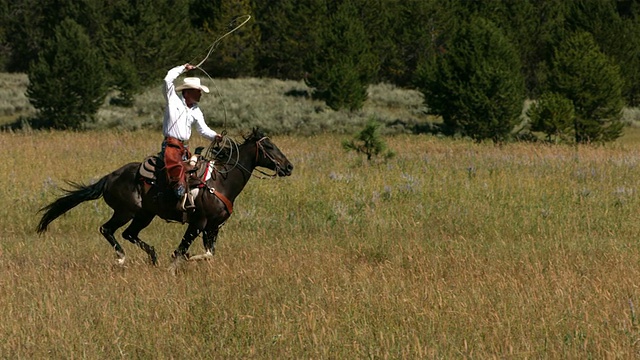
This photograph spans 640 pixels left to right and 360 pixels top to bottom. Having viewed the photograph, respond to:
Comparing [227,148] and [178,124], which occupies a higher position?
[178,124]

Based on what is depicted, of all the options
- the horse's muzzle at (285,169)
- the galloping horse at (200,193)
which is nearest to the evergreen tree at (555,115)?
the horse's muzzle at (285,169)

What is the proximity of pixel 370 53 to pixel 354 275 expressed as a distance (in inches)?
1403

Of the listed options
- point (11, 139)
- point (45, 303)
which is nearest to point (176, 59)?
point (11, 139)

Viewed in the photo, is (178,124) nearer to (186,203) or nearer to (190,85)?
(190,85)

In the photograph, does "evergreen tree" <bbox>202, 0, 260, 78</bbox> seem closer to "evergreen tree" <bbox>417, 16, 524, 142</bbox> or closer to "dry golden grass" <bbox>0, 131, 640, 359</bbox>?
"evergreen tree" <bbox>417, 16, 524, 142</bbox>

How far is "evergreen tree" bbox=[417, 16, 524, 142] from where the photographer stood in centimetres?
2872

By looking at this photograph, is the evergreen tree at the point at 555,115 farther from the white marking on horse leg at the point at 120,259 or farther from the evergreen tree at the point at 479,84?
the white marking on horse leg at the point at 120,259

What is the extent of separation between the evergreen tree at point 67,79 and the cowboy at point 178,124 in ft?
79.4

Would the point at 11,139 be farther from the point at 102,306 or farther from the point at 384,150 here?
the point at 102,306

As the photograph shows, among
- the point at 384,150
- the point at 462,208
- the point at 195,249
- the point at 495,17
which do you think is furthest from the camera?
the point at 495,17

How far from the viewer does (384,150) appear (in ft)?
57.0

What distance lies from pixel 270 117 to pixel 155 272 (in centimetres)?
2824

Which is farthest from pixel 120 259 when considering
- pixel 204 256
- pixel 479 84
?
pixel 479 84

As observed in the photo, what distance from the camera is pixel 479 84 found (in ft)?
95.5
